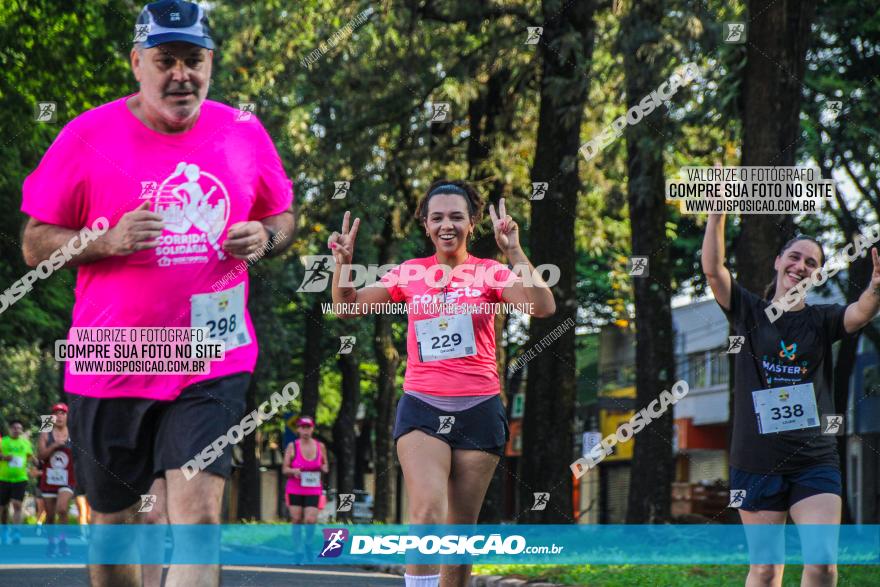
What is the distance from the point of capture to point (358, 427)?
6606 cm

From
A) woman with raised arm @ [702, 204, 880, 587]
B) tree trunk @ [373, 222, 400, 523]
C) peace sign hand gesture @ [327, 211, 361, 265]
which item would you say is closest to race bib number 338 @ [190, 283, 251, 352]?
peace sign hand gesture @ [327, 211, 361, 265]

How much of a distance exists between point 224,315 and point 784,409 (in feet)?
11.6

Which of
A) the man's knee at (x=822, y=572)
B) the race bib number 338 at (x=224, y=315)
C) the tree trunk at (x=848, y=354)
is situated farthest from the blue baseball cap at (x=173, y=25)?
the tree trunk at (x=848, y=354)

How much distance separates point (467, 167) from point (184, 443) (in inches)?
777

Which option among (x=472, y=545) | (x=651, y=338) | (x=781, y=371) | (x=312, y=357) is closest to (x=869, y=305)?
(x=781, y=371)

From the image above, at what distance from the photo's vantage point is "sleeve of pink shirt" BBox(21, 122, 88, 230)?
5203 millimetres

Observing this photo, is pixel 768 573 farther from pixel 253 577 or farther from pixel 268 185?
pixel 253 577

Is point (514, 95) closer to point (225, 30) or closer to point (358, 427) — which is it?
point (225, 30)

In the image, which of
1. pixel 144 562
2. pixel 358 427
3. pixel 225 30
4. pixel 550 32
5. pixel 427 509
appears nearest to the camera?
pixel 144 562

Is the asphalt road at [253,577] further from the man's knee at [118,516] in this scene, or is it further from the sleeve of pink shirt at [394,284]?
the man's knee at [118,516]

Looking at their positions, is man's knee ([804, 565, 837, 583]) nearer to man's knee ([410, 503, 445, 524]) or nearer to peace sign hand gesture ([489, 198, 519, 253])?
man's knee ([410, 503, 445, 524])

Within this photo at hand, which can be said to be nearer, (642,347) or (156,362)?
(156,362)

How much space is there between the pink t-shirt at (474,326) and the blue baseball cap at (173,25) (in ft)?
9.52

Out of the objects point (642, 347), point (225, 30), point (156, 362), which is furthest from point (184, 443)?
point (225, 30)
